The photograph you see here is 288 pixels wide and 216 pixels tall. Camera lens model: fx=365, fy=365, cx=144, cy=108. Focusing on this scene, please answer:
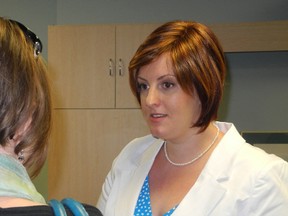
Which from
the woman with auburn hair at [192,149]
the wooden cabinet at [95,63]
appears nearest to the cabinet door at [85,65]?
the wooden cabinet at [95,63]

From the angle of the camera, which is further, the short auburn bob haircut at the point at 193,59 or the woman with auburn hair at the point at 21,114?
the short auburn bob haircut at the point at 193,59

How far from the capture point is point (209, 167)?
1.24m

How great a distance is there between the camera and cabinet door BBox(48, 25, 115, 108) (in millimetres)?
2875

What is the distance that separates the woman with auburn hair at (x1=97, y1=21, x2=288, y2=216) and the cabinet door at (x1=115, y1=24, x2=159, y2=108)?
1.44m

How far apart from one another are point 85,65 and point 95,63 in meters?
0.08

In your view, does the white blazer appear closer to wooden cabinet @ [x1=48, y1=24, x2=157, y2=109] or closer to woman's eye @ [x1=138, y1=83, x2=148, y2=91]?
woman's eye @ [x1=138, y1=83, x2=148, y2=91]

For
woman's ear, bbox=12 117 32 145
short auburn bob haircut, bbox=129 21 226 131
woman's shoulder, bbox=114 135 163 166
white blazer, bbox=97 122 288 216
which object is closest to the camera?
woman's ear, bbox=12 117 32 145

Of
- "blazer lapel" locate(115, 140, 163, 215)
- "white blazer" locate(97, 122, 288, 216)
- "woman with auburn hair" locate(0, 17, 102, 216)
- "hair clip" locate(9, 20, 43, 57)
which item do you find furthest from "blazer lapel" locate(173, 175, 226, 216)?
"hair clip" locate(9, 20, 43, 57)

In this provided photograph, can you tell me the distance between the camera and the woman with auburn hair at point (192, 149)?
1.14m

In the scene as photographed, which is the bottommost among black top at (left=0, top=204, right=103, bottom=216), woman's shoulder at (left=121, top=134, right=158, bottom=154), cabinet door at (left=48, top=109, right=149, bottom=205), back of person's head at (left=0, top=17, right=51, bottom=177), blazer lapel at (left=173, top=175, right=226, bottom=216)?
cabinet door at (left=48, top=109, right=149, bottom=205)

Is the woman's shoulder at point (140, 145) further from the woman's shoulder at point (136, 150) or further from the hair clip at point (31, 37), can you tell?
the hair clip at point (31, 37)

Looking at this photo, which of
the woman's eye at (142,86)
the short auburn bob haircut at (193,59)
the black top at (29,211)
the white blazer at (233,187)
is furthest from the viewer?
the woman's eye at (142,86)

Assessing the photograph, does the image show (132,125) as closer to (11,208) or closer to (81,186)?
(81,186)

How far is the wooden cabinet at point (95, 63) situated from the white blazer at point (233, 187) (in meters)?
1.56
